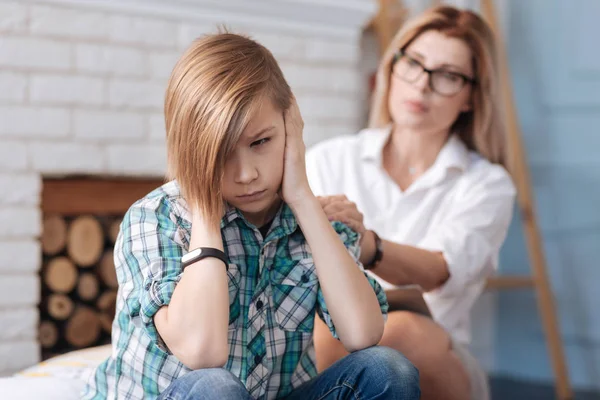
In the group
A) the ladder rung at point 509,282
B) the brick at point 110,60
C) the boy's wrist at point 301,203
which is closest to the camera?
the boy's wrist at point 301,203

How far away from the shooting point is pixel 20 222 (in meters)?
2.19

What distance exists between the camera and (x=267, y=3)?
8.27ft

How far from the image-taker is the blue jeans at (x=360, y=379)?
3.47 feet

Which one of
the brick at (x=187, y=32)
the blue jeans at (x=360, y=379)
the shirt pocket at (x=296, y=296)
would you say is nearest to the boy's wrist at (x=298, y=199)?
the shirt pocket at (x=296, y=296)

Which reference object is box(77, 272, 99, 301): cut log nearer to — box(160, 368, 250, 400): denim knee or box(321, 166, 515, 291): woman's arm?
box(321, 166, 515, 291): woman's arm

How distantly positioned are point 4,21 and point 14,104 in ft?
0.75

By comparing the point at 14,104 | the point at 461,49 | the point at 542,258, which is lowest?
the point at 542,258

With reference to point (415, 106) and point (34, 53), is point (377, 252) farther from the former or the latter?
point (34, 53)

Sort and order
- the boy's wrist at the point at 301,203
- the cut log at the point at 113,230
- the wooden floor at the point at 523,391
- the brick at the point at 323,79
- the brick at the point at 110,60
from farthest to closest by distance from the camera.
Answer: the wooden floor at the point at 523,391
the brick at the point at 323,79
the cut log at the point at 113,230
the brick at the point at 110,60
the boy's wrist at the point at 301,203

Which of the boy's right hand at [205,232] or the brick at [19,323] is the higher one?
the boy's right hand at [205,232]

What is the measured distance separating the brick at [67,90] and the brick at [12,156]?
14 centimetres

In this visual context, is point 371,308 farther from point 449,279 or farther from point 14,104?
point 14,104

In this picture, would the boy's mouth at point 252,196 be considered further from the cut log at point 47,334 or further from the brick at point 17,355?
the cut log at point 47,334

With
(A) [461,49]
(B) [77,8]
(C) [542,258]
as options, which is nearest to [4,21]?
(B) [77,8]
